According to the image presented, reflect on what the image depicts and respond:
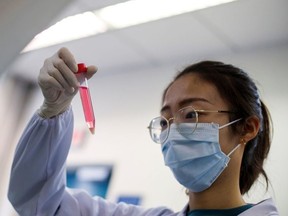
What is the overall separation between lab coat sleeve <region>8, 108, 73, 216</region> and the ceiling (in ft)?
3.80

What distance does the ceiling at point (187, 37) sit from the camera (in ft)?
7.88

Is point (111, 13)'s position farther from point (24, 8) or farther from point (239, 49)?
point (24, 8)

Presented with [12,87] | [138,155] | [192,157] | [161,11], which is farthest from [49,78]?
[12,87]

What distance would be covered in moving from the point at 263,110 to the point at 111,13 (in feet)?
5.19

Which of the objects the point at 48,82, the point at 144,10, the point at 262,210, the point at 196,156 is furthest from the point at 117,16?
the point at 262,210

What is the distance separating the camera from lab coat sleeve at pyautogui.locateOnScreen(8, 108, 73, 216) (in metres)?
1.11

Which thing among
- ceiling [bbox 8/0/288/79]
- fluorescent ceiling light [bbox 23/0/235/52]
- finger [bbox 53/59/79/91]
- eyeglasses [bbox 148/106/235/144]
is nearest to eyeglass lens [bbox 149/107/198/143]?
eyeglasses [bbox 148/106/235/144]

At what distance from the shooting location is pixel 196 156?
121 centimetres

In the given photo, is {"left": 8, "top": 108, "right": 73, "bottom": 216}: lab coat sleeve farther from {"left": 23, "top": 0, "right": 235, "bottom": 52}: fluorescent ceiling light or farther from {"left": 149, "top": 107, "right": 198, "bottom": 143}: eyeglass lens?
{"left": 23, "top": 0, "right": 235, "bottom": 52}: fluorescent ceiling light

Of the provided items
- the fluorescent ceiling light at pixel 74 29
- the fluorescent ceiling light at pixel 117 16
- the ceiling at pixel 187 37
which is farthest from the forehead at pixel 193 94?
the fluorescent ceiling light at pixel 74 29

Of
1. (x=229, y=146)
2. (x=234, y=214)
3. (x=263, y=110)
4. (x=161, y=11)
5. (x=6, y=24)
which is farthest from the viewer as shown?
(x=161, y=11)

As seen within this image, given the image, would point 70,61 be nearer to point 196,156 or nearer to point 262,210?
point 196,156

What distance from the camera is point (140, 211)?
4.25 feet

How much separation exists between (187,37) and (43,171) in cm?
189
